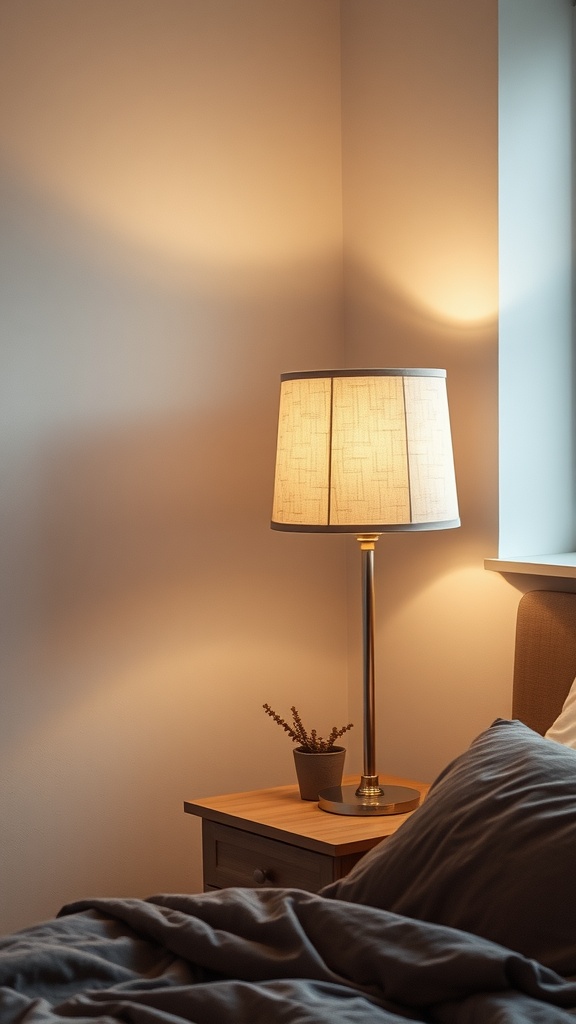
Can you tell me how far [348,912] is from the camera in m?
1.44

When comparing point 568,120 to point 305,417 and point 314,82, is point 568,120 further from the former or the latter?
point 305,417

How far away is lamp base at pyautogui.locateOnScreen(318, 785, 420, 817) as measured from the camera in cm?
230

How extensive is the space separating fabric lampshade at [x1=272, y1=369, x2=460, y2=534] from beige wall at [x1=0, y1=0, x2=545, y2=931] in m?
0.33

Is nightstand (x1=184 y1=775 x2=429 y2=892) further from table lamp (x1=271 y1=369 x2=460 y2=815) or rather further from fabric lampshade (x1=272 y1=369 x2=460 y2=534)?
fabric lampshade (x1=272 y1=369 x2=460 y2=534)

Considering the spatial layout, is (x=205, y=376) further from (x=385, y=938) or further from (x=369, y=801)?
(x=385, y=938)

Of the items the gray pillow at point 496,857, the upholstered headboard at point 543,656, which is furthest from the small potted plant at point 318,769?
the gray pillow at point 496,857

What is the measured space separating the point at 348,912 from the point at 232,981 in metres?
0.17

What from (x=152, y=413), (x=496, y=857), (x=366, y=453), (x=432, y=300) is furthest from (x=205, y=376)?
(x=496, y=857)

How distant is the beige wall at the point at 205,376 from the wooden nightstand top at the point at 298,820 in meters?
0.30

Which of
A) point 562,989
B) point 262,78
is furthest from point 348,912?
point 262,78

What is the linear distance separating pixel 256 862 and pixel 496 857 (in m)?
0.95

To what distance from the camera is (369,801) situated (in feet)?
7.66

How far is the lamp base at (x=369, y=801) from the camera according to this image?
2.30 m

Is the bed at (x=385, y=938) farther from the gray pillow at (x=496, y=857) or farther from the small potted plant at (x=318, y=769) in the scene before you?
the small potted plant at (x=318, y=769)
